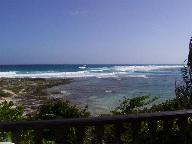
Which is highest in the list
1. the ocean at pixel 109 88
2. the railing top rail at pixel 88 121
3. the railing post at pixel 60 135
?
the railing top rail at pixel 88 121

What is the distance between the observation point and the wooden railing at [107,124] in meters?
3.78

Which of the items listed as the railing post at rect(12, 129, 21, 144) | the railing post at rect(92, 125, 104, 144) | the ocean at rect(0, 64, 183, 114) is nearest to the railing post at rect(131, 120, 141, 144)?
the railing post at rect(92, 125, 104, 144)

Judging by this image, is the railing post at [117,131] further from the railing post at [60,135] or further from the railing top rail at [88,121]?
the railing post at [60,135]

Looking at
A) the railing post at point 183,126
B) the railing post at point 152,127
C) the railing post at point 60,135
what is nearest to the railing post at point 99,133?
the railing post at point 60,135

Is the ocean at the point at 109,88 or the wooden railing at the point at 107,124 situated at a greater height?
the wooden railing at the point at 107,124

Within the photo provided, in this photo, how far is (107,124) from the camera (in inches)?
161

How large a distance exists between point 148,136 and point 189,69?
10.2 ft

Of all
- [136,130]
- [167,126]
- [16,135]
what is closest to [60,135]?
[16,135]

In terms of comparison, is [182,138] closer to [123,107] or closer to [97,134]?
[97,134]

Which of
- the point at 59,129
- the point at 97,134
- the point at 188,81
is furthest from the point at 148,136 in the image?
the point at 188,81

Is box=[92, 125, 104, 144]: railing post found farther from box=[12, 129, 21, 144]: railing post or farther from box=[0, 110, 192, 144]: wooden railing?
box=[12, 129, 21, 144]: railing post

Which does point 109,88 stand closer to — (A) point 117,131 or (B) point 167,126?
(B) point 167,126

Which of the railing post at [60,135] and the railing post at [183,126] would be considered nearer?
the railing post at [60,135]

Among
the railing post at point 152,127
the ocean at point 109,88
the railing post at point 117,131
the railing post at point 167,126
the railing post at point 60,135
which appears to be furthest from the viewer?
the ocean at point 109,88
